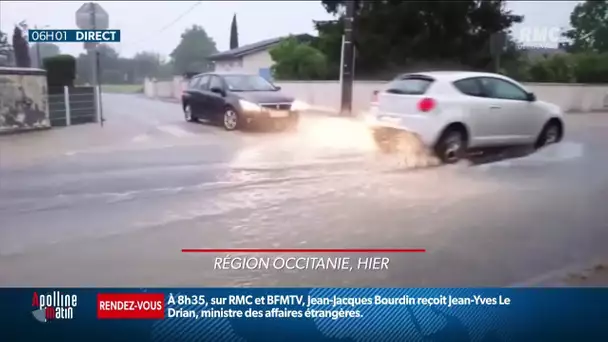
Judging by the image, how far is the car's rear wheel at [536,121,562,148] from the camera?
232cm

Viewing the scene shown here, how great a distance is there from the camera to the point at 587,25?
2.25m

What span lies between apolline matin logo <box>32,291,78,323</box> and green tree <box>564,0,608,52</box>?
2.07 metres

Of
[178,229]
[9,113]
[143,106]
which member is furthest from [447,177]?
[9,113]

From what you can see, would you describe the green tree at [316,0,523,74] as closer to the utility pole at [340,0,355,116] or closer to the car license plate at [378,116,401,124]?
the utility pole at [340,0,355,116]

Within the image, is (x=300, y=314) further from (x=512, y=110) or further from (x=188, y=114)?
(x=512, y=110)

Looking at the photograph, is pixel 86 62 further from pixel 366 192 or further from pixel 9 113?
pixel 366 192

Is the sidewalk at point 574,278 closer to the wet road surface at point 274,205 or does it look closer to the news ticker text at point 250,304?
the wet road surface at point 274,205

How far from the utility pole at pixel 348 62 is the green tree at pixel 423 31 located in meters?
0.02

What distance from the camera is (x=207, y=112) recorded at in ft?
7.89

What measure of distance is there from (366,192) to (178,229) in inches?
28.4

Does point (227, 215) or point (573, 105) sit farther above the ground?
point (573, 105)

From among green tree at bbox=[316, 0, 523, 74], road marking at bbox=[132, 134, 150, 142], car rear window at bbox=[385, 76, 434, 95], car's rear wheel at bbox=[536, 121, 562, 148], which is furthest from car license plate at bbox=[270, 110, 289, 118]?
car's rear wheel at bbox=[536, 121, 562, 148]

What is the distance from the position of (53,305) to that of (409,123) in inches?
58.6

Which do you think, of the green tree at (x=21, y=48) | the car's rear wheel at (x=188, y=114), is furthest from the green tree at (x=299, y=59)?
the green tree at (x=21, y=48)
